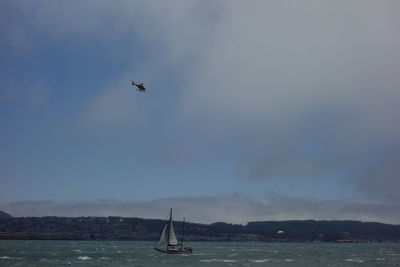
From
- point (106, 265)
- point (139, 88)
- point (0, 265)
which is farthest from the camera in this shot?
point (106, 265)

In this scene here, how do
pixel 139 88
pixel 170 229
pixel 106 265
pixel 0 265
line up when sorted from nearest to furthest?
pixel 139 88, pixel 0 265, pixel 106 265, pixel 170 229

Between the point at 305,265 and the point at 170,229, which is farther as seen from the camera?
the point at 170,229

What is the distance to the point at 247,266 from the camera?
9375cm

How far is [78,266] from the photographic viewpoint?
92.4 meters

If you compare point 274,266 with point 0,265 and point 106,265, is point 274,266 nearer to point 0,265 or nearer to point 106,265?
point 106,265

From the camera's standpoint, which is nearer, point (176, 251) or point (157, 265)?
point (157, 265)

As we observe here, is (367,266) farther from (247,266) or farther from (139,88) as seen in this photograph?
(139,88)

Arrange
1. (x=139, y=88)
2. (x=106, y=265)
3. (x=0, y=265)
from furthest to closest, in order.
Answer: (x=106, y=265)
(x=0, y=265)
(x=139, y=88)

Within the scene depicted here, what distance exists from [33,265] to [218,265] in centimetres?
3260

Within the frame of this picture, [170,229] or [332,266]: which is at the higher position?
[170,229]

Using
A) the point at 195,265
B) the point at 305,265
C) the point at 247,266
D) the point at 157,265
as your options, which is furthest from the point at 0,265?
the point at 305,265

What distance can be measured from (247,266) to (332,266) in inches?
629

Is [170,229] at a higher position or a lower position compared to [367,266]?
higher

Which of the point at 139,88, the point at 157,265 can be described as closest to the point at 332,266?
the point at 157,265
